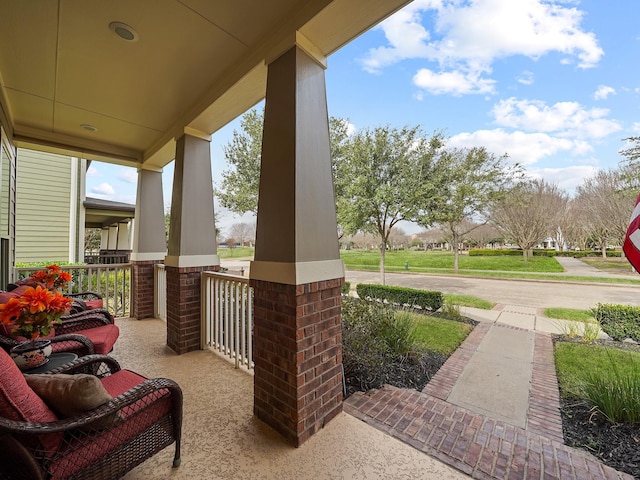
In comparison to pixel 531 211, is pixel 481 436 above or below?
below

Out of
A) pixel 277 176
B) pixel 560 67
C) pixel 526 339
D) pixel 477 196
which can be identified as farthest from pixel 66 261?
pixel 477 196

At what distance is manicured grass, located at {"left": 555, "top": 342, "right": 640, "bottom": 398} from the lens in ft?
10.6

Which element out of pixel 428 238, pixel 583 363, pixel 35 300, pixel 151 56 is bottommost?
pixel 583 363

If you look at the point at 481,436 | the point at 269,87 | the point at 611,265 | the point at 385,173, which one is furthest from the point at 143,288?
the point at 611,265

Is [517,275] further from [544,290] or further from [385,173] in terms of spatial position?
[385,173]

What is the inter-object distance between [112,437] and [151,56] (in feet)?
10.1

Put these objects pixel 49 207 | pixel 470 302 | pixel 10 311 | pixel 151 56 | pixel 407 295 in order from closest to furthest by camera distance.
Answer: pixel 10 311 < pixel 151 56 < pixel 407 295 < pixel 49 207 < pixel 470 302

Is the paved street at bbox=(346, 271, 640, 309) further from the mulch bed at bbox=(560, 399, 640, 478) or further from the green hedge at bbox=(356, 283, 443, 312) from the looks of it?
the mulch bed at bbox=(560, 399, 640, 478)

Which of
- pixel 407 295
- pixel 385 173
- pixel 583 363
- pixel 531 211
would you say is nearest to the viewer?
pixel 583 363

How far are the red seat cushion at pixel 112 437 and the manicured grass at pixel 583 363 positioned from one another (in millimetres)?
4082

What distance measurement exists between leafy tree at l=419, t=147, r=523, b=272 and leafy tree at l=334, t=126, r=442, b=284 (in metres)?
0.46

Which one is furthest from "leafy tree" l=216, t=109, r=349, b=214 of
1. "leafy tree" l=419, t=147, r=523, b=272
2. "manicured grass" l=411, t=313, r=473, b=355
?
"manicured grass" l=411, t=313, r=473, b=355

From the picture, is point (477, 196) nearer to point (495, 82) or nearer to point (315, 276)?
point (495, 82)

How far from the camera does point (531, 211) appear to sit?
9820mm
